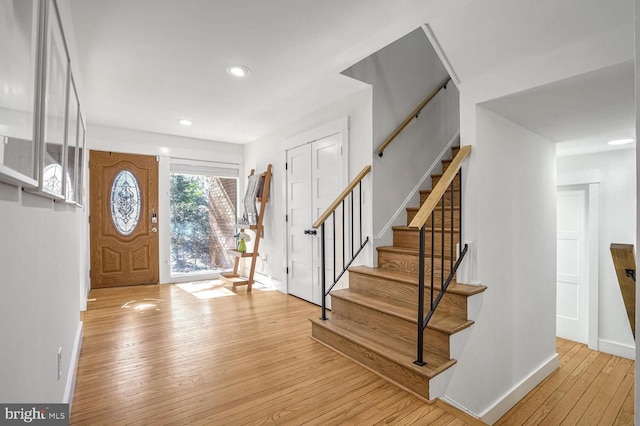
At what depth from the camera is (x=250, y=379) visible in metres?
2.07

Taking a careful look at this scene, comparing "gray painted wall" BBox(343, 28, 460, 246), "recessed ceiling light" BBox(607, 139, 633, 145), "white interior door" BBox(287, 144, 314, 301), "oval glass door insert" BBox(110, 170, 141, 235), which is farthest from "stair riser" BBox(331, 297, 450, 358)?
"oval glass door insert" BBox(110, 170, 141, 235)

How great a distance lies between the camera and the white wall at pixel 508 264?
225 cm

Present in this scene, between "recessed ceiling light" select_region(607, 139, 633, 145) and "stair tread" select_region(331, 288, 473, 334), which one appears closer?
"stair tread" select_region(331, 288, 473, 334)

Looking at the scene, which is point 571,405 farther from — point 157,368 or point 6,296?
point 6,296

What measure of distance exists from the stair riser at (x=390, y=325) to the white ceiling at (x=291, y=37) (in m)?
1.74

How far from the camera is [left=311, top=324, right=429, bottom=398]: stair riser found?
188cm

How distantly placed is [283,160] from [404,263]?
2.42 metres

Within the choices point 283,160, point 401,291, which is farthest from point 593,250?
point 283,160

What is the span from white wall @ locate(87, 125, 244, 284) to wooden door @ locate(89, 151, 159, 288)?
0.09 meters

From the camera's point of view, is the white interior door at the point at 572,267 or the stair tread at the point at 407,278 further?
the white interior door at the point at 572,267

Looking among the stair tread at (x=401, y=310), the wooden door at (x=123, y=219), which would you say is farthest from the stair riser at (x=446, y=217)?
the wooden door at (x=123, y=219)

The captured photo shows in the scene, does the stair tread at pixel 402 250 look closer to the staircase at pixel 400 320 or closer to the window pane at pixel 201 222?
the staircase at pixel 400 320

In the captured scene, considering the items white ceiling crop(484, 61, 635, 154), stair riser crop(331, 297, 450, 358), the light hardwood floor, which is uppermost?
white ceiling crop(484, 61, 635, 154)

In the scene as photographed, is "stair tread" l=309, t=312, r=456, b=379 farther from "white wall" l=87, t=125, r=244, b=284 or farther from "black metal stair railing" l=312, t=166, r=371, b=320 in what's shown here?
"white wall" l=87, t=125, r=244, b=284
